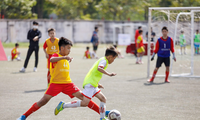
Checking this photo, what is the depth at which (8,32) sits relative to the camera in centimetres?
3594

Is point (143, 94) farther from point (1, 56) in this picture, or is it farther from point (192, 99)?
point (1, 56)

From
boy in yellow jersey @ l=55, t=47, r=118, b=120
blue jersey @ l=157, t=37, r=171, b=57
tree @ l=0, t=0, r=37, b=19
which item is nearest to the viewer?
boy in yellow jersey @ l=55, t=47, r=118, b=120

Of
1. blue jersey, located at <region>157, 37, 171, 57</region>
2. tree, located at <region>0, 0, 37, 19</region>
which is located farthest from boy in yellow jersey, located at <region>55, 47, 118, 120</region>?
tree, located at <region>0, 0, 37, 19</region>

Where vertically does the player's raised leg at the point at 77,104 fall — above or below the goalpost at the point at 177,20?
below

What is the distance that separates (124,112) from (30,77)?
601cm

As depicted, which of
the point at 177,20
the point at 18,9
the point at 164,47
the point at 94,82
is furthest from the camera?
the point at 18,9

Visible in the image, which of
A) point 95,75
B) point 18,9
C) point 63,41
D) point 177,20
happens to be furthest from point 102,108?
point 18,9

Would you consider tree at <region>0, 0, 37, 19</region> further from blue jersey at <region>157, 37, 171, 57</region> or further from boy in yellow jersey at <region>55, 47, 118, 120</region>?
boy in yellow jersey at <region>55, 47, 118, 120</region>

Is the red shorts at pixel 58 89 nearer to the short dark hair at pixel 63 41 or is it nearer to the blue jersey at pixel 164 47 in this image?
the short dark hair at pixel 63 41

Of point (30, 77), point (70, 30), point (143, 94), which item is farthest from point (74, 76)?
point (70, 30)

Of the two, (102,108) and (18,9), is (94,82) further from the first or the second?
(18,9)

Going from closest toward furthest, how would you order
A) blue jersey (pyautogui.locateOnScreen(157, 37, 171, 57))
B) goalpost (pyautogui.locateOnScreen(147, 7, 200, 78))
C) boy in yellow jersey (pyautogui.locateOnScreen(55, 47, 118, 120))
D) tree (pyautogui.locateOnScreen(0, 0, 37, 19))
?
boy in yellow jersey (pyautogui.locateOnScreen(55, 47, 118, 120)), blue jersey (pyautogui.locateOnScreen(157, 37, 171, 57)), goalpost (pyautogui.locateOnScreen(147, 7, 200, 78)), tree (pyautogui.locateOnScreen(0, 0, 37, 19))

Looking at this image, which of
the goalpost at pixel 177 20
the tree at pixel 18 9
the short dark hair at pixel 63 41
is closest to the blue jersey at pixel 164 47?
the goalpost at pixel 177 20

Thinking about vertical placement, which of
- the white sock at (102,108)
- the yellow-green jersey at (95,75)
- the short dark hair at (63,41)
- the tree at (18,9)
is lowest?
the white sock at (102,108)
